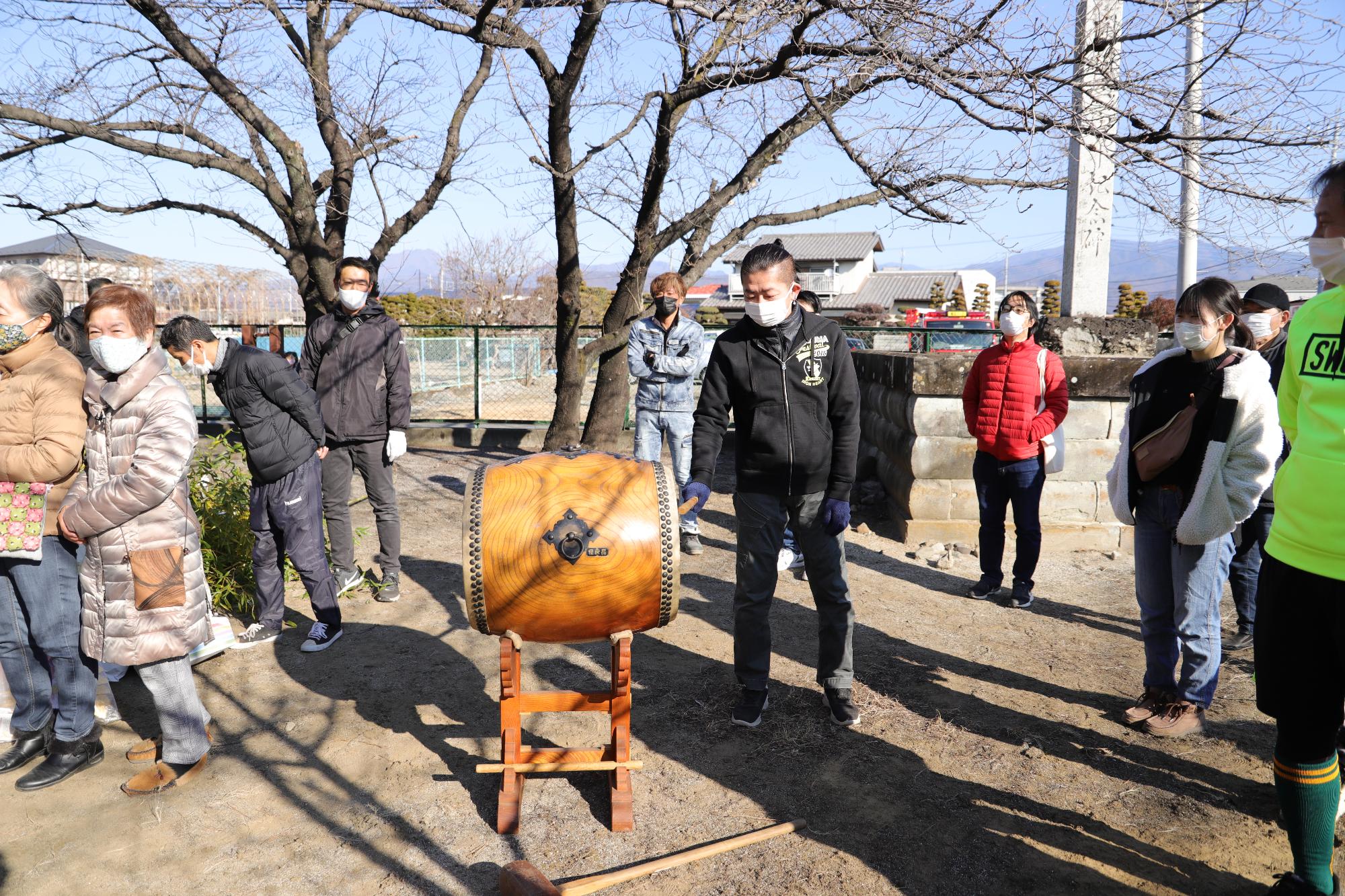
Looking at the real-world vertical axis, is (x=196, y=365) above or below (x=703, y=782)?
above

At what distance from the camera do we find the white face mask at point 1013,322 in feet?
16.6

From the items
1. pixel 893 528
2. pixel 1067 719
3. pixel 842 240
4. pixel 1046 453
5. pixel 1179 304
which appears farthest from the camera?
pixel 842 240

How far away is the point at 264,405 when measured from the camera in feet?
13.9

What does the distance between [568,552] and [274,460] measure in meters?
2.02

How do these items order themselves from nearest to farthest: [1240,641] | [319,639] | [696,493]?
[696,493] < [319,639] < [1240,641]

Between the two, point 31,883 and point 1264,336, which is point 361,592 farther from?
point 1264,336

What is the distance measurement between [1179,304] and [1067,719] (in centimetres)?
174

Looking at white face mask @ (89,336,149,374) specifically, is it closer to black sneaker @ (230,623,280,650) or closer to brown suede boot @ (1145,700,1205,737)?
black sneaker @ (230,623,280,650)

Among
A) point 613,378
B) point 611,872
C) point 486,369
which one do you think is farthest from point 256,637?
point 486,369

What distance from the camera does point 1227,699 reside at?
3904 mm

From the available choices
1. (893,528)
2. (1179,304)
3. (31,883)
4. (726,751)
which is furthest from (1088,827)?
(893,528)

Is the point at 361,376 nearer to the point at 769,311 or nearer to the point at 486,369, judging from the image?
the point at 769,311

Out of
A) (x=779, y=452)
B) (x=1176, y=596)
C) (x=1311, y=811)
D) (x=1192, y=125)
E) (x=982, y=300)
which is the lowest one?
(x=1311, y=811)

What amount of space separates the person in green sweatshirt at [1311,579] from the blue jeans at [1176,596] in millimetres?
1047
